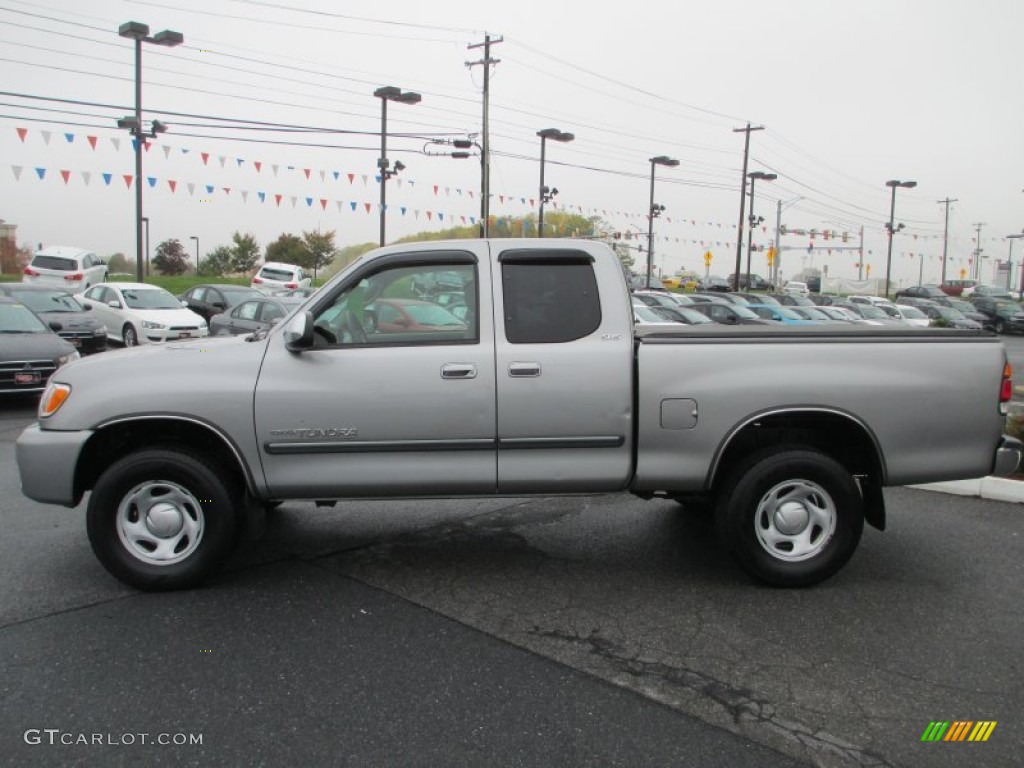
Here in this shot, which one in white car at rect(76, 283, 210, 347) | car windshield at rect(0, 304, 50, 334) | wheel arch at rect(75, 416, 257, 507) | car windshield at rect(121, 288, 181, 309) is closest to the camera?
wheel arch at rect(75, 416, 257, 507)

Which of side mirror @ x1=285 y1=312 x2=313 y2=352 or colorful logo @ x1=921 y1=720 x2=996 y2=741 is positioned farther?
side mirror @ x1=285 y1=312 x2=313 y2=352

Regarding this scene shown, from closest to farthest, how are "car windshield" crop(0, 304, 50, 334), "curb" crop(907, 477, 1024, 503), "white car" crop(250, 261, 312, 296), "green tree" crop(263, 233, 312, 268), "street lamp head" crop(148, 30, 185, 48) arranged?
A: 1. "curb" crop(907, 477, 1024, 503)
2. "car windshield" crop(0, 304, 50, 334)
3. "street lamp head" crop(148, 30, 185, 48)
4. "white car" crop(250, 261, 312, 296)
5. "green tree" crop(263, 233, 312, 268)

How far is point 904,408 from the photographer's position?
4.64m

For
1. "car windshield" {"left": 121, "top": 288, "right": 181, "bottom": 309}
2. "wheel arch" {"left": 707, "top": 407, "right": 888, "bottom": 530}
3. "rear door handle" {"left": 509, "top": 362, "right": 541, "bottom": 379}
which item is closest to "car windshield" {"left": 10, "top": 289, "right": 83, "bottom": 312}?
"car windshield" {"left": 121, "top": 288, "right": 181, "bottom": 309}

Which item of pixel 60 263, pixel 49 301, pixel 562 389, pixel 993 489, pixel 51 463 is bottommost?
pixel 993 489

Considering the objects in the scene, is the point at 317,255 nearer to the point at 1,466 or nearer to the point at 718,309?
the point at 718,309

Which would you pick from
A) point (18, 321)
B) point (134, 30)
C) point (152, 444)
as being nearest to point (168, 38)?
point (134, 30)

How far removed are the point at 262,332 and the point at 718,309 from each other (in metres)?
24.3

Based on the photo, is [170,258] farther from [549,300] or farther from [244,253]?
[549,300]

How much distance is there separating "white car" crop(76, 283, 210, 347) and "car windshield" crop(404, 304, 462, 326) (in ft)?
49.4

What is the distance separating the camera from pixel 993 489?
6844mm

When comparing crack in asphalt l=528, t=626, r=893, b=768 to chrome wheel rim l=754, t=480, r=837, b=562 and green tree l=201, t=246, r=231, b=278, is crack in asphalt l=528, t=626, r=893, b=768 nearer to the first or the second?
chrome wheel rim l=754, t=480, r=837, b=562

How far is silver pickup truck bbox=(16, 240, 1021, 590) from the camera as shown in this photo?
4539 millimetres

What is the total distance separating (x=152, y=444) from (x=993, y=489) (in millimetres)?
6346
